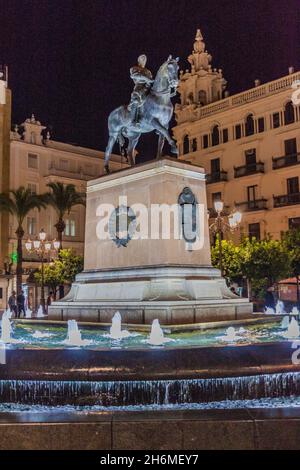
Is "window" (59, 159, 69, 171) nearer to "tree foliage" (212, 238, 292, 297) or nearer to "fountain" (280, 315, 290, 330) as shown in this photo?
"tree foliage" (212, 238, 292, 297)

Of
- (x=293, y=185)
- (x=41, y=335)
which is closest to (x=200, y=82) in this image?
(x=293, y=185)

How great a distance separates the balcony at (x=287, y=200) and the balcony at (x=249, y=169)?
298 centimetres

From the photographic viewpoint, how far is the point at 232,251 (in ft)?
93.9

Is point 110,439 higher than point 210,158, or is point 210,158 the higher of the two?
point 210,158

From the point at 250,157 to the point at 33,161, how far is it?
23910mm

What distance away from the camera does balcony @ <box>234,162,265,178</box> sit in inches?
1682

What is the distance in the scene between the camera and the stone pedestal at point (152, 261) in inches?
470

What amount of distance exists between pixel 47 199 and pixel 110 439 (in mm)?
42520

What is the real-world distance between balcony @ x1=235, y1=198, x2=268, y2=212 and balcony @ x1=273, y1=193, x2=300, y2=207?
3.37 ft

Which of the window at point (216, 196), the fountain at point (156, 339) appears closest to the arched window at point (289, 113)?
the window at point (216, 196)

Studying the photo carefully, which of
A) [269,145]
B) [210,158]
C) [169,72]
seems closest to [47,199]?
[210,158]

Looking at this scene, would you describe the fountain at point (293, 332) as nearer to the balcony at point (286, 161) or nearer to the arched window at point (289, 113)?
the balcony at point (286, 161)

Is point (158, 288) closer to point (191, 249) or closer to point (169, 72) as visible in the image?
point (191, 249)
